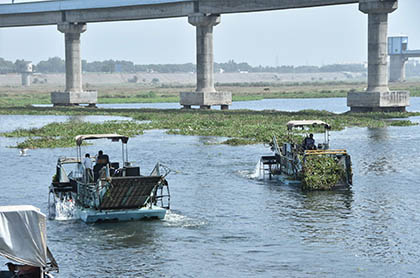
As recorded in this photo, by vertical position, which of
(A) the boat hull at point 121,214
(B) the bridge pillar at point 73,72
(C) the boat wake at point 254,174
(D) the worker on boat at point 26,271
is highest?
(B) the bridge pillar at point 73,72

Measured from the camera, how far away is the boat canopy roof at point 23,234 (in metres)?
17.1

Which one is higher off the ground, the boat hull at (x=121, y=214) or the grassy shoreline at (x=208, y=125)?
the grassy shoreline at (x=208, y=125)

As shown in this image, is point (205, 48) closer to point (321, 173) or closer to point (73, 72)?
point (73, 72)

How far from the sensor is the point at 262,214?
29.0 meters

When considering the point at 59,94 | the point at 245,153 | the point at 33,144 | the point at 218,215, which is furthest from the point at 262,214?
the point at 59,94

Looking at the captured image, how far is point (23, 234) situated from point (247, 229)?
1080cm

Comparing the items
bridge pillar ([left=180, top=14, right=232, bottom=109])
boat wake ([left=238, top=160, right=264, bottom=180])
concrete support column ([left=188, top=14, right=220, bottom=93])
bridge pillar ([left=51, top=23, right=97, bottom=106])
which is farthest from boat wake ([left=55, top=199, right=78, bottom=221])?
bridge pillar ([left=51, top=23, right=97, bottom=106])

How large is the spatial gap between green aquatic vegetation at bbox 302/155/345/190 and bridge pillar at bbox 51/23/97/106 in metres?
70.5

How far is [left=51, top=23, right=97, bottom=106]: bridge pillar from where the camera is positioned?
327ft

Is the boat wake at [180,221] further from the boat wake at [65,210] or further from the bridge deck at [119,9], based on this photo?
the bridge deck at [119,9]

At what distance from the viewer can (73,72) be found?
100m

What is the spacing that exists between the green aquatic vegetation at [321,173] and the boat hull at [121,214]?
842 centimetres

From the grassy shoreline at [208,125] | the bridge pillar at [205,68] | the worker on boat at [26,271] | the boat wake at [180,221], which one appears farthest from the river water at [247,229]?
the bridge pillar at [205,68]

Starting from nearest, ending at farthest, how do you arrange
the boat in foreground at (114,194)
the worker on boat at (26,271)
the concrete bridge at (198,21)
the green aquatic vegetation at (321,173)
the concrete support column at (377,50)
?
the worker on boat at (26,271) < the boat in foreground at (114,194) < the green aquatic vegetation at (321,173) < the concrete support column at (377,50) < the concrete bridge at (198,21)
